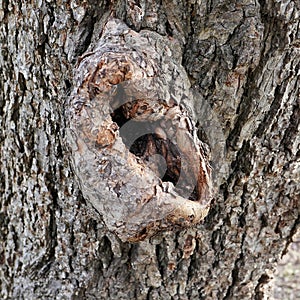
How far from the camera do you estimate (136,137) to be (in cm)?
94

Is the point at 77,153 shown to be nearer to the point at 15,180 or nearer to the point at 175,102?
the point at 175,102

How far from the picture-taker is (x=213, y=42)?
3.10 feet

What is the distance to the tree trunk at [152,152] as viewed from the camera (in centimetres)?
88

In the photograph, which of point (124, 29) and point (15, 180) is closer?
point (124, 29)

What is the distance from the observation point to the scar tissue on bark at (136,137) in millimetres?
848

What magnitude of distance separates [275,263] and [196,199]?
0.47 m

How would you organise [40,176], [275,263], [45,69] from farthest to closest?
[275,263] < [40,176] < [45,69]

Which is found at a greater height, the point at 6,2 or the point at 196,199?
the point at 6,2

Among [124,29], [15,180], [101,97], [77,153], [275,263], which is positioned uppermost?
[124,29]

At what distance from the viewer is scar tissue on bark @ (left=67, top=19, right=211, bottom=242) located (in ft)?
2.78

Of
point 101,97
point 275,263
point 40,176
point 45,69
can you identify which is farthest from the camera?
point 275,263

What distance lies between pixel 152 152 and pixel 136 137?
0.05m

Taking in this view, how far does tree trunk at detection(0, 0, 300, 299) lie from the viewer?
2.88ft

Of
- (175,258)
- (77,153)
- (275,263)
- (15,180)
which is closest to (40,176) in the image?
(15,180)
